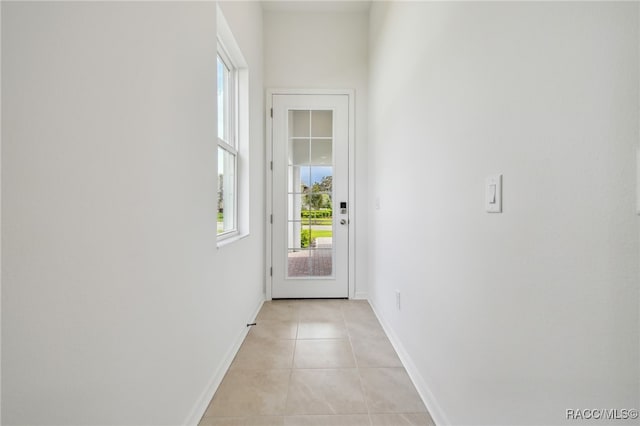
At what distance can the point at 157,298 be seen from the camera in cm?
109

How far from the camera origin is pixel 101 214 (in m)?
0.80

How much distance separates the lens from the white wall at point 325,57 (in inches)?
126

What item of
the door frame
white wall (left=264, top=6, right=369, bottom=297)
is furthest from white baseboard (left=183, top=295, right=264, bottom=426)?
white wall (left=264, top=6, right=369, bottom=297)

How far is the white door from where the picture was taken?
322 cm

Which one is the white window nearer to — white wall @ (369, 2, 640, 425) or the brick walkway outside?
the brick walkway outside

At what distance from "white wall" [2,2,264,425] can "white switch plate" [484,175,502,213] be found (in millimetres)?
1130

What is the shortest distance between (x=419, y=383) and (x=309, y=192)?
208 cm

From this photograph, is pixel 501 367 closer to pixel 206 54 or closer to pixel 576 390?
pixel 576 390

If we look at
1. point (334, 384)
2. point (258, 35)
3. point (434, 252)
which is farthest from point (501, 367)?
point (258, 35)

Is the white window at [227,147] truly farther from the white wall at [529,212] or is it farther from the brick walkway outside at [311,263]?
the white wall at [529,212]

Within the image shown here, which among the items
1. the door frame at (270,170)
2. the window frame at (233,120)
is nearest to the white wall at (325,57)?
the door frame at (270,170)

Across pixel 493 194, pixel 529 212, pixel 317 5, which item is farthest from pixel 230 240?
pixel 317 5

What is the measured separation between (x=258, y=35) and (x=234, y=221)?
185 centimetres

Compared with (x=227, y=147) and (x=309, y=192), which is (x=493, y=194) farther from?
A: (x=309, y=192)
